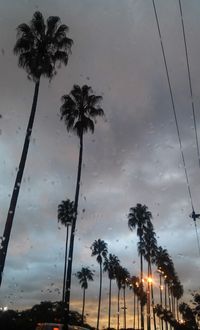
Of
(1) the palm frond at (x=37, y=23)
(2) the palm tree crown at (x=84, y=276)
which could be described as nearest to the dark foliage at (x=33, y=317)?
(2) the palm tree crown at (x=84, y=276)

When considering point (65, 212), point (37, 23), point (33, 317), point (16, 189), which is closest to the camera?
point (16, 189)

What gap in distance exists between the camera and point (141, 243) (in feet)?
209

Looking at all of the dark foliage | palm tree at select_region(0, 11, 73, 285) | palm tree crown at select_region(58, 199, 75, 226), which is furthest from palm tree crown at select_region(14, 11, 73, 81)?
the dark foliage

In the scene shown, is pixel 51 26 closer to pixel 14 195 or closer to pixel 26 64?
pixel 26 64

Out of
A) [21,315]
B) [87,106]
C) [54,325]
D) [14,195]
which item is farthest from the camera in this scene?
[21,315]

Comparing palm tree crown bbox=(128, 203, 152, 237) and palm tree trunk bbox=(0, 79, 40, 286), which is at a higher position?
palm tree crown bbox=(128, 203, 152, 237)

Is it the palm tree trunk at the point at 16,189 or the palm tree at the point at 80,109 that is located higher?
the palm tree at the point at 80,109

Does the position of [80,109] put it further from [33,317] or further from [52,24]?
[33,317]

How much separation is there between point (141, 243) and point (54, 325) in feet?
128

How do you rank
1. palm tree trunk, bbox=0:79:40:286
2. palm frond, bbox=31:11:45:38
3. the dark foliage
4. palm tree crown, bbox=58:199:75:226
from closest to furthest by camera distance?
1. palm tree trunk, bbox=0:79:40:286
2. palm frond, bbox=31:11:45:38
3. palm tree crown, bbox=58:199:75:226
4. the dark foliage

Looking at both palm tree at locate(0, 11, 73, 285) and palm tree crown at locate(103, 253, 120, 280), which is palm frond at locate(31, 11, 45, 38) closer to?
palm tree at locate(0, 11, 73, 285)

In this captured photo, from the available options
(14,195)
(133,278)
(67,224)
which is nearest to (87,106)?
(14,195)

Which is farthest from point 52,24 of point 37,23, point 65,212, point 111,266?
point 111,266

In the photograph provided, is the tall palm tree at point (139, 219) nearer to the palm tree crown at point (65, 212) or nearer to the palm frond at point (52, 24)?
the palm tree crown at point (65, 212)
